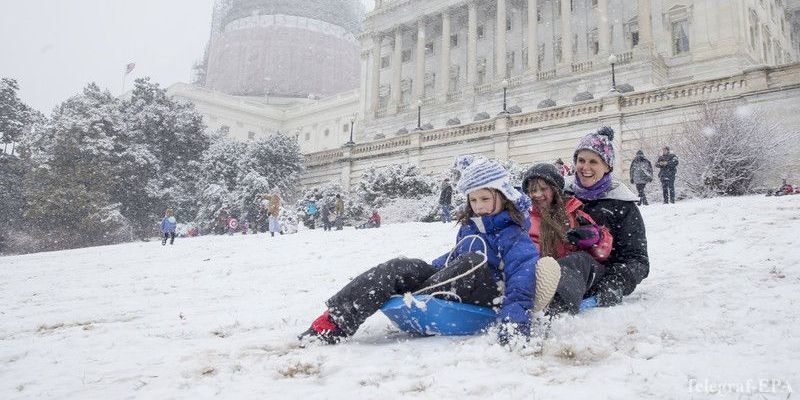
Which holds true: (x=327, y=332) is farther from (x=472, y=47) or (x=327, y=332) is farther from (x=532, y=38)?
(x=472, y=47)

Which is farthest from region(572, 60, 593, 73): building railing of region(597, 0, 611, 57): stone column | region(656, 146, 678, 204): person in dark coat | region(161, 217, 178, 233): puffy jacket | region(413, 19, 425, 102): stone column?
region(161, 217, 178, 233): puffy jacket

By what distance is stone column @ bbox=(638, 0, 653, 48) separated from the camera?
105 ft

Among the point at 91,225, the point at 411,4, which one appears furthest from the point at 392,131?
the point at 91,225

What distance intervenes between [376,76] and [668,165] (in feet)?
118

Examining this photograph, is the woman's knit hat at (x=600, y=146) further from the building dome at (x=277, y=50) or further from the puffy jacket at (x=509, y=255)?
the building dome at (x=277, y=50)

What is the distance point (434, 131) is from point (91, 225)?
19.8 metres

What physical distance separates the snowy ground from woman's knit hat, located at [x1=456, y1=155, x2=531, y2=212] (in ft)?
3.07

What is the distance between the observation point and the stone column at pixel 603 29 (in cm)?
3422

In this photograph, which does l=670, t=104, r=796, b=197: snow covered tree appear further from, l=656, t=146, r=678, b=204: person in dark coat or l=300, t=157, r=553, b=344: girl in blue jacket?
l=300, t=157, r=553, b=344: girl in blue jacket

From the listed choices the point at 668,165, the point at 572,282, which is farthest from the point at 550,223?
the point at 668,165

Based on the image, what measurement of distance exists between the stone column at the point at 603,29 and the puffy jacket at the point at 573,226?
32989mm

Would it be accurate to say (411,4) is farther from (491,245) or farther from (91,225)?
(491,245)

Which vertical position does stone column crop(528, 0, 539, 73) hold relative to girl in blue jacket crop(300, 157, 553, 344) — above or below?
above

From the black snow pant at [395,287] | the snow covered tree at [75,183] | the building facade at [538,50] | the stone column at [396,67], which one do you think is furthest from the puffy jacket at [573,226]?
the stone column at [396,67]
